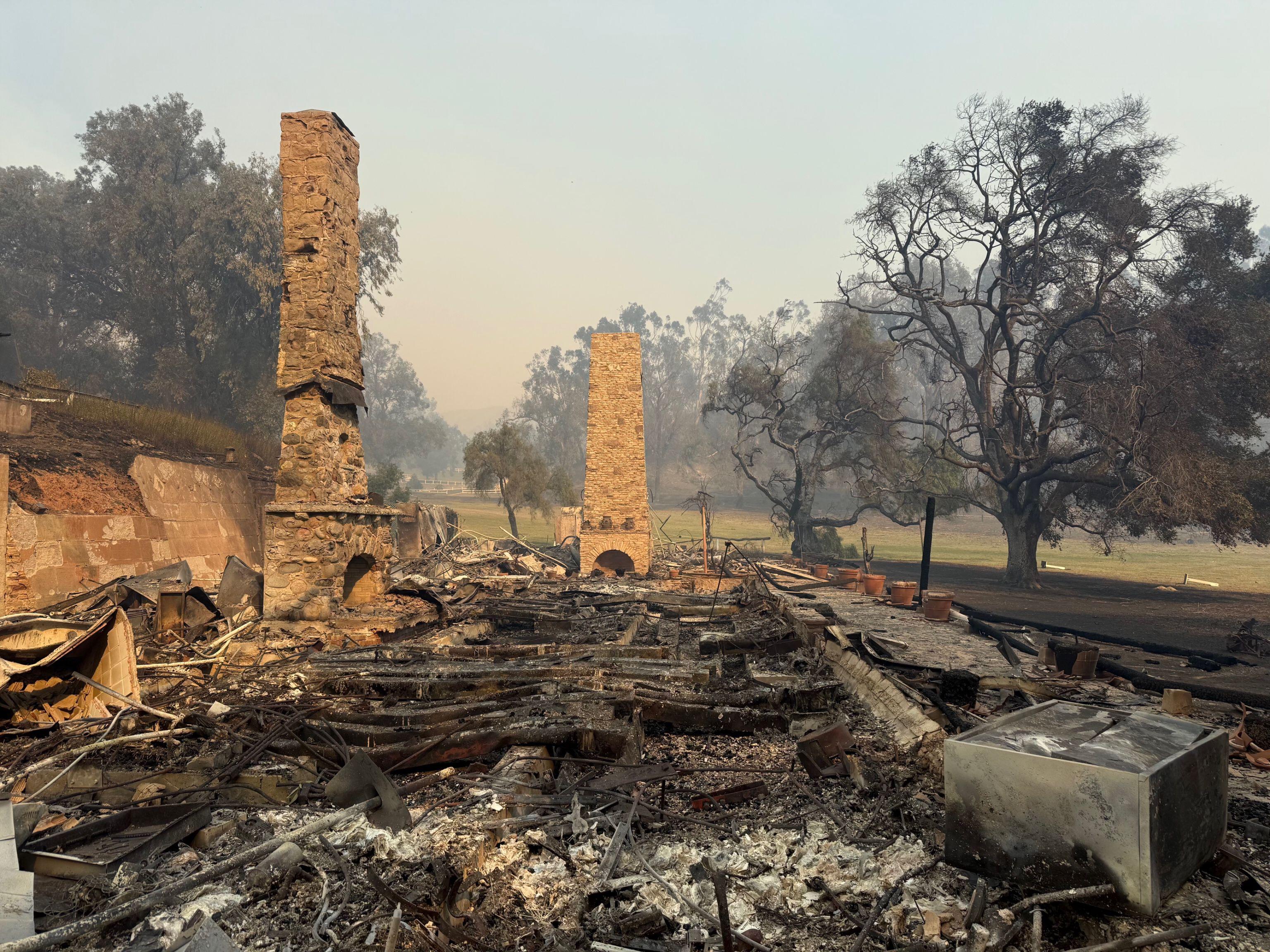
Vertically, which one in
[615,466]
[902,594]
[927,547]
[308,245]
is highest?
[308,245]

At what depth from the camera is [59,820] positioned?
4.38 m

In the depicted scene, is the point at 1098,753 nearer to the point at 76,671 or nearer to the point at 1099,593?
the point at 76,671

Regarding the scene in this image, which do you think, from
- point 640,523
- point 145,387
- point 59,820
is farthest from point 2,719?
point 145,387

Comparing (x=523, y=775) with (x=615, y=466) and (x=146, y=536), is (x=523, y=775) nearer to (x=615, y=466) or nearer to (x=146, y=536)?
(x=146, y=536)

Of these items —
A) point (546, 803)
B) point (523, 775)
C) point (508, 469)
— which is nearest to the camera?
point (546, 803)

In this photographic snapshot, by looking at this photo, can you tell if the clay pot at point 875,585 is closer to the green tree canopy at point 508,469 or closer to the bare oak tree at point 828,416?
the bare oak tree at point 828,416

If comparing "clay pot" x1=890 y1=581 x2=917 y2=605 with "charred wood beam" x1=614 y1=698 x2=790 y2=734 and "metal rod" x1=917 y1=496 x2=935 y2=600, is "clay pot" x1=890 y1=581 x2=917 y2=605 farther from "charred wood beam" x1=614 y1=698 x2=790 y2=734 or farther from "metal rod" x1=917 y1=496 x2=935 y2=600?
"charred wood beam" x1=614 y1=698 x2=790 y2=734

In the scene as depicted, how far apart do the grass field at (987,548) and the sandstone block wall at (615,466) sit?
645 cm

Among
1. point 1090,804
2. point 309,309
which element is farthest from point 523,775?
point 309,309

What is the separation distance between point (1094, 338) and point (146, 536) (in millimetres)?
25211

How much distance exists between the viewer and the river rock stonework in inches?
402

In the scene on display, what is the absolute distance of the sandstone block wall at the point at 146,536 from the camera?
1162cm

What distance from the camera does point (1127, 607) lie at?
17.3 meters

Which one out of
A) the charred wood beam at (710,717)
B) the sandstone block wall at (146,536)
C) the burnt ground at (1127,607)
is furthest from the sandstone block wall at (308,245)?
the burnt ground at (1127,607)
